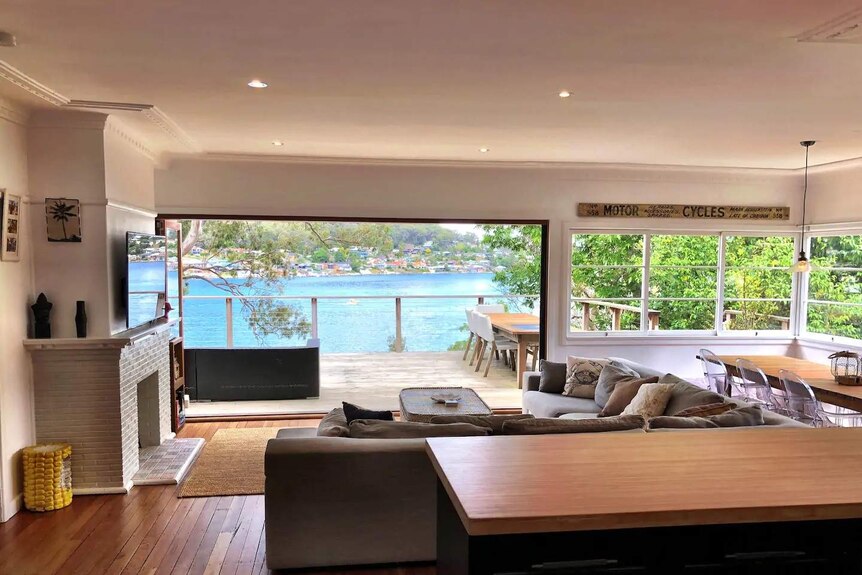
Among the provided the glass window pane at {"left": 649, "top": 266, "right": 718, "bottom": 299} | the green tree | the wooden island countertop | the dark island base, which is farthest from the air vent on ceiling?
the green tree

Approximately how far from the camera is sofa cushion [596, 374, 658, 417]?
432 cm

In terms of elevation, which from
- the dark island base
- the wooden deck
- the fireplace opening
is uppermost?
the dark island base

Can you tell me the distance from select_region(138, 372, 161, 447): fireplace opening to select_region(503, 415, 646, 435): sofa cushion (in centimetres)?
332

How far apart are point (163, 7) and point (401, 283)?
7.27 meters

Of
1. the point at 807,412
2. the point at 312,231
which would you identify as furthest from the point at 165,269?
the point at 807,412

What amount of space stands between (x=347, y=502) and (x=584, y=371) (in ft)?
9.25

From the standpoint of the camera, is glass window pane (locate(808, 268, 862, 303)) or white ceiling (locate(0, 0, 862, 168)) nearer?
white ceiling (locate(0, 0, 862, 168))

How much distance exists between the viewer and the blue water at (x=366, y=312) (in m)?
7.95

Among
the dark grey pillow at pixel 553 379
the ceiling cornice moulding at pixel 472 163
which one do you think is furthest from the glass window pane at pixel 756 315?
the dark grey pillow at pixel 553 379

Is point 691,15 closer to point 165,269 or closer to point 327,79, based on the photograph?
point 327,79

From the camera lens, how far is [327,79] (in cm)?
324

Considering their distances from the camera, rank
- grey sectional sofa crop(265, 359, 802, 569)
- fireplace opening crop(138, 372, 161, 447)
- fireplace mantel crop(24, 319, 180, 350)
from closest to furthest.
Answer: grey sectional sofa crop(265, 359, 802, 569) < fireplace mantel crop(24, 319, 180, 350) < fireplace opening crop(138, 372, 161, 447)

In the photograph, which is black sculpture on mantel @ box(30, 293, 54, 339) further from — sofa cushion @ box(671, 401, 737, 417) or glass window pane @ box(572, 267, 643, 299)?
glass window pane @ box(572, 267, 643, 299)

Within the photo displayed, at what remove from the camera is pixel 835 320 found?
21.5ft
